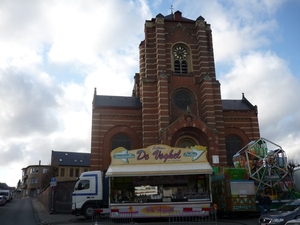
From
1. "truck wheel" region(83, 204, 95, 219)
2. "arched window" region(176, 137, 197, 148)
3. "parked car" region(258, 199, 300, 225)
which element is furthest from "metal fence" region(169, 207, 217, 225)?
"arched window" region(176, 137, 197, 148)

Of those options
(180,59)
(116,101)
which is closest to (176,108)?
(180,59)

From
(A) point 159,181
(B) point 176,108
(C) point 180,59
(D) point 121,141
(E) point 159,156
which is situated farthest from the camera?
(C) point 180,59

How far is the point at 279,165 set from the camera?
72.8 feet

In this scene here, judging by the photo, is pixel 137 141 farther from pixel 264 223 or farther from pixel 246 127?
pixel 264 223

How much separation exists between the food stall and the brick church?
11473 millimetres

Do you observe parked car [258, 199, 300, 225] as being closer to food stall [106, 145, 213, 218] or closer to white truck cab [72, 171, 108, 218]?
food stall [106, 145, 213, 218]

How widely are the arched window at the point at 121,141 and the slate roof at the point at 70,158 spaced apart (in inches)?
1864

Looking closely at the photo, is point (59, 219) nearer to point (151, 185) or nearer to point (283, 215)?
point (151, 185)

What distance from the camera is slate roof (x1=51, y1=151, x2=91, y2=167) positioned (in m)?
81.3

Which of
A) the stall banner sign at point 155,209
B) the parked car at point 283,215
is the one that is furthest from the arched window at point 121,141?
the parked car at point 283,215

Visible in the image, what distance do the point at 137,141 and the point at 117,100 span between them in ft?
22.8

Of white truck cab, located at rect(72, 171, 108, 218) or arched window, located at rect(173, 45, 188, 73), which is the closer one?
white truck cab, located at rect(72, 171, 108, 218)

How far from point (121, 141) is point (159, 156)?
17.4 m

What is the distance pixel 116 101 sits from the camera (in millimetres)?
40531
